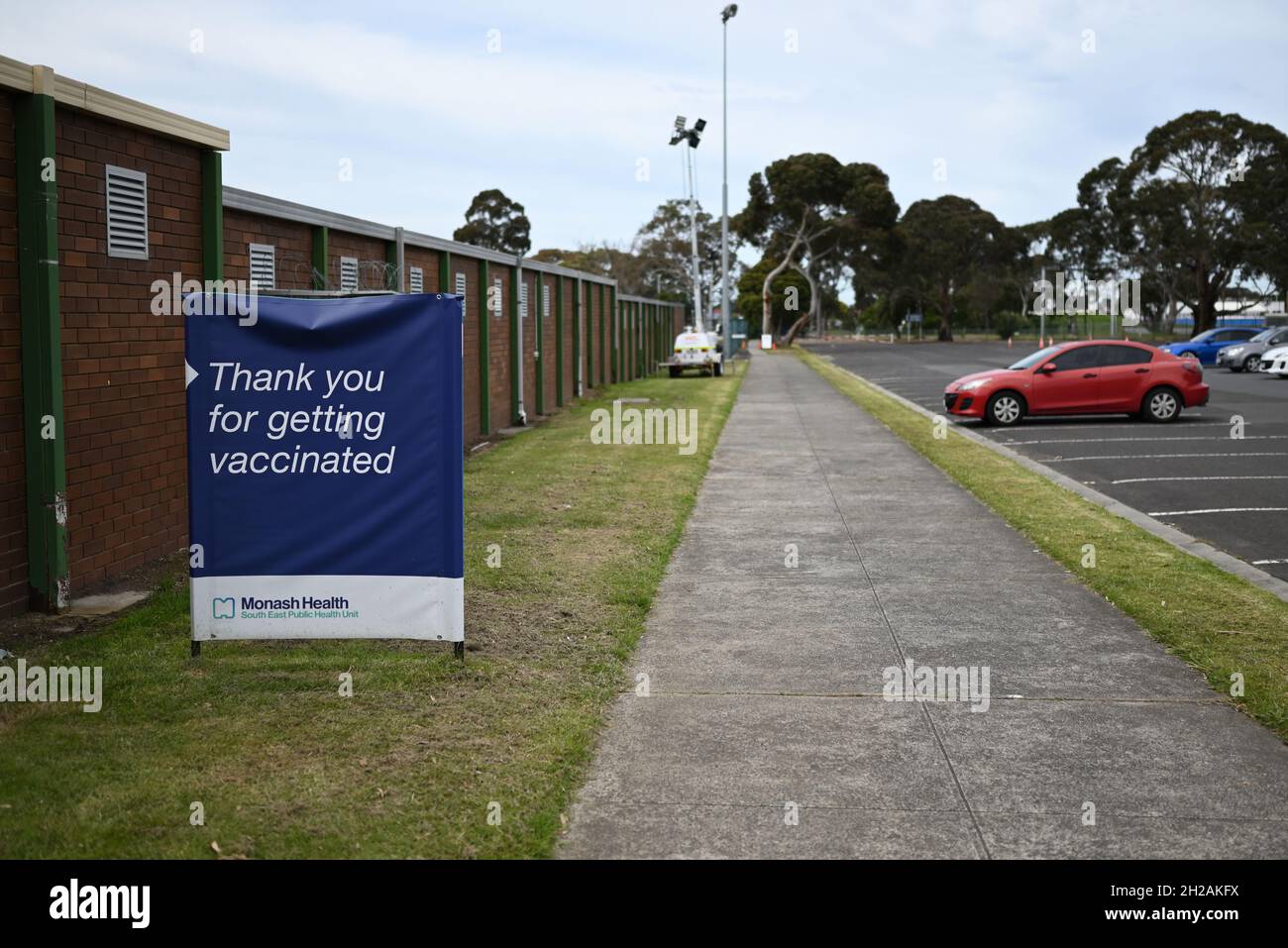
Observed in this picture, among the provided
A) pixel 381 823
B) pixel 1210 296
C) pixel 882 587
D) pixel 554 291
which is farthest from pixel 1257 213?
pixel 381 823

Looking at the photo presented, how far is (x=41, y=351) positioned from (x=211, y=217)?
2.61 meters

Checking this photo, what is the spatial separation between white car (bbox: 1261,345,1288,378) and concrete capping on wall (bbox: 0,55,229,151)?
117 ft

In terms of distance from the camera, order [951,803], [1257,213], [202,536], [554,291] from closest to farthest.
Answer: [951,803]
[202,536]
[554,291]
[1257,213]

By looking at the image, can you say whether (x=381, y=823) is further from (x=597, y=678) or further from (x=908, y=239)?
(x=908, y=239)

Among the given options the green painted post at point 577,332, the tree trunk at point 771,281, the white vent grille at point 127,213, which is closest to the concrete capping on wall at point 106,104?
the white vent grille at point 127,213

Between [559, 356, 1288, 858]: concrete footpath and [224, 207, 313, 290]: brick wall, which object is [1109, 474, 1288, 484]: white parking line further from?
[224, 207, 313, 290]: brick wall

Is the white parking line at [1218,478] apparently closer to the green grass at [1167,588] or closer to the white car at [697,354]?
the green grass at [1167,588]

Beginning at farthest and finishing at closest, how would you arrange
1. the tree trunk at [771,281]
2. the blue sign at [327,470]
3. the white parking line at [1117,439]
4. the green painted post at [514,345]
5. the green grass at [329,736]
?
the tree trunk at [771,281]
the green painted post at [514,345]
the white parking line at [1117,439]
the blue sign at [327,470]
the green grass at [329,736]

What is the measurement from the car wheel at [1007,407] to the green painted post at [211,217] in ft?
49.0

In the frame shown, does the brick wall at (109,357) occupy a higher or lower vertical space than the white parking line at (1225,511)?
higher

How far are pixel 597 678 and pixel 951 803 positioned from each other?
2.22 meters

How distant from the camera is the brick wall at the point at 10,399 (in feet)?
24.4

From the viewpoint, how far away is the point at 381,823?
4.73 metres

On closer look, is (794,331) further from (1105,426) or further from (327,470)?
(327,470)
